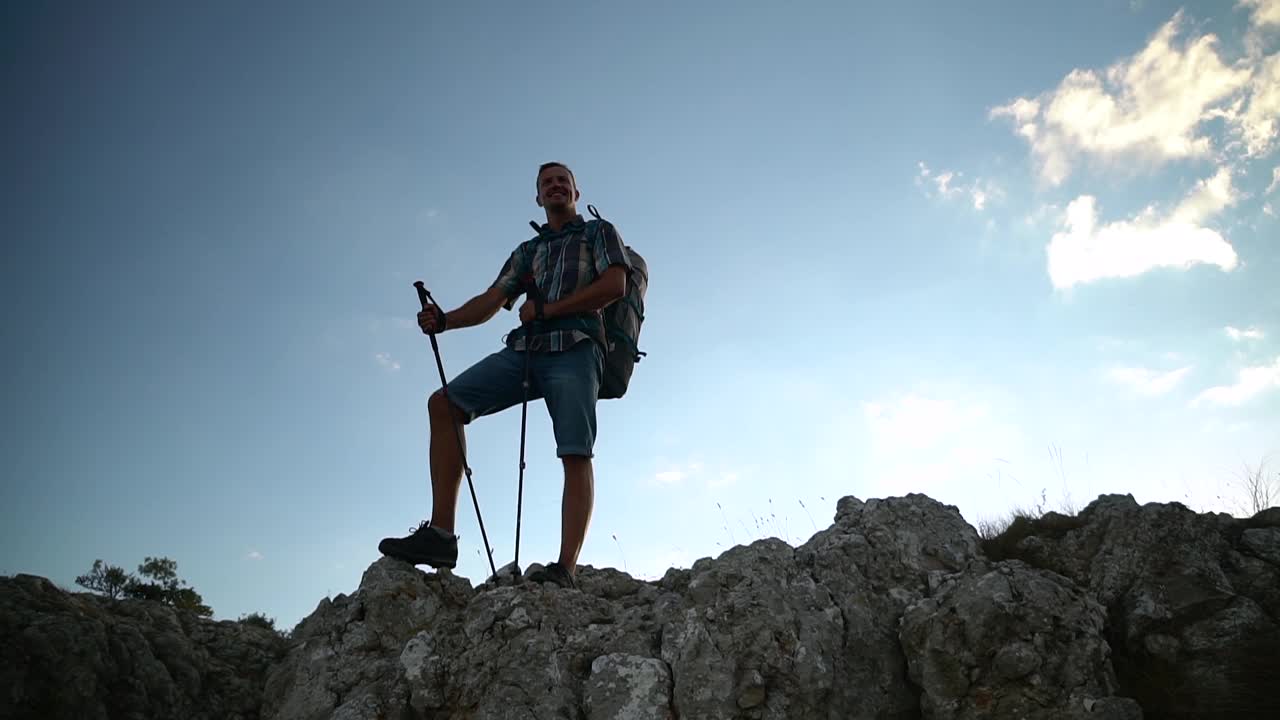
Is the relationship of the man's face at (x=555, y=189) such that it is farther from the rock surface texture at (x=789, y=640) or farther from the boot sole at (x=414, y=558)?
the rock surface texture at (x=789, y=640)

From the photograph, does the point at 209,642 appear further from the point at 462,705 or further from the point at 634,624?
the point at 634,624

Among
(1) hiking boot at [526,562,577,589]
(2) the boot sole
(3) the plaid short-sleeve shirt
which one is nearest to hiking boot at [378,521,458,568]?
(2) the boot sole

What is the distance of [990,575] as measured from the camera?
3.75 m

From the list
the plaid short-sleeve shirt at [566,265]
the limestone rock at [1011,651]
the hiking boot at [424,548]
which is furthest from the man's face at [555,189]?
the limestone rock at [1011,651]

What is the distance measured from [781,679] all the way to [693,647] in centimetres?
47

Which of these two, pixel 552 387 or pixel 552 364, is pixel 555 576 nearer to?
pixel 552 387

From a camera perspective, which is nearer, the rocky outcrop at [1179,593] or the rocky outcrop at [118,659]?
the rocky outcrop at [1179,593]

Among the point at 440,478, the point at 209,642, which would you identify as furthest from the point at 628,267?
the point at 209,642

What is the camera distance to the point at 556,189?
588cm

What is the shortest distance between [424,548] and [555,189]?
300 centimetres

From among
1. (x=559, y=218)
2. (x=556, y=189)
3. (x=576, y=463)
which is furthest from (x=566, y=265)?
(x=576, y=463)

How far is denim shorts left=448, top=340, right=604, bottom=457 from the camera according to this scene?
16.4ft

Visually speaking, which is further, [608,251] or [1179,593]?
[608,251]

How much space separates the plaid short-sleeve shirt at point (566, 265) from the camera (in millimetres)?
5320
